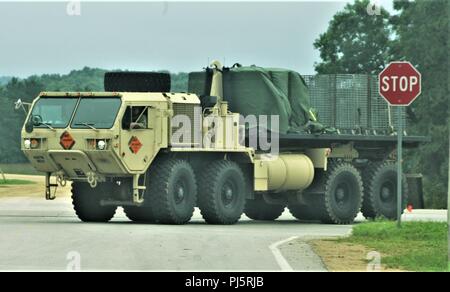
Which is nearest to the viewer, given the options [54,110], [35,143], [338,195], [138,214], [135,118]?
[135,118]

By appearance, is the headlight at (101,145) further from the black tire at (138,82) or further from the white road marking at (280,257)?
the white road marking at (280,257)

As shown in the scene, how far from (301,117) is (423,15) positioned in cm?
4119

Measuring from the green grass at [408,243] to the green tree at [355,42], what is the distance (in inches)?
1926

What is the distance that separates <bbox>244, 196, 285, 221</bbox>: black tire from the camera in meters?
34.8

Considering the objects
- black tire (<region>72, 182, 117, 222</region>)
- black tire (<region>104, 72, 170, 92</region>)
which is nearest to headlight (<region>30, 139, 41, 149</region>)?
black tire (<region>72, 182, 117, 222</region>)

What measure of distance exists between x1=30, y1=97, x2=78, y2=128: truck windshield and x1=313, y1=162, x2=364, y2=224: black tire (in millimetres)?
7667

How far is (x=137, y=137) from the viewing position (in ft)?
93.5

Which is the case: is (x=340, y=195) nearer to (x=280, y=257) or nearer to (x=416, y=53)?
(x=280, y=257)

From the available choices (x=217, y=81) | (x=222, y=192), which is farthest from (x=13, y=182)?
(x=222, y=192)

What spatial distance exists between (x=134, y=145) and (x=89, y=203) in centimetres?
243

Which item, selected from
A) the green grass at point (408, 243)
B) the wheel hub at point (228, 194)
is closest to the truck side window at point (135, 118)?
the wheel hub at point (228, 194)
